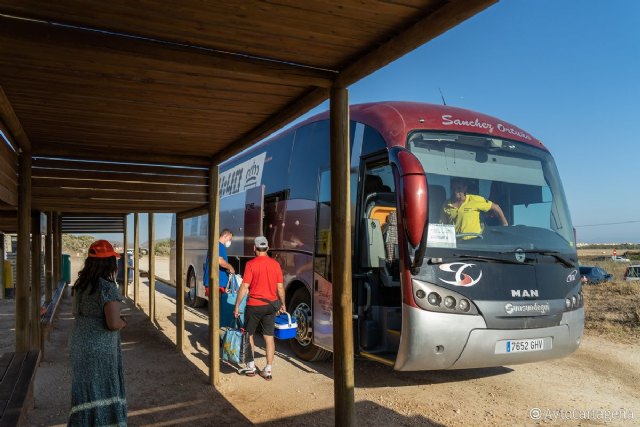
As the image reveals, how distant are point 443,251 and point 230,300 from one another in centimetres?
406

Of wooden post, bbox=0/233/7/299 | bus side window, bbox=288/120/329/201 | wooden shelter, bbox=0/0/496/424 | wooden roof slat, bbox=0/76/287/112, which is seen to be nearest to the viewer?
wooden shelter, bbox=0/0/496/424

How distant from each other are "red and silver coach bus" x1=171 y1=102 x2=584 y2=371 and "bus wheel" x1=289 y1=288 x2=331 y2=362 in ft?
0.08

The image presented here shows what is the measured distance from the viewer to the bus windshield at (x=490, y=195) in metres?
5.55

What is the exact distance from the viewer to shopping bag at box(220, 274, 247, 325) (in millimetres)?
8164

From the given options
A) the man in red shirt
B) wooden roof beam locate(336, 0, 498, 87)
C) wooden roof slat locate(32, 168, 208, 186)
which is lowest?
the man in red shirt

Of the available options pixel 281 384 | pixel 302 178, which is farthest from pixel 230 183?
pixel 281 384

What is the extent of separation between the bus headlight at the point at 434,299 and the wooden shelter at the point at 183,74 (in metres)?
1.99

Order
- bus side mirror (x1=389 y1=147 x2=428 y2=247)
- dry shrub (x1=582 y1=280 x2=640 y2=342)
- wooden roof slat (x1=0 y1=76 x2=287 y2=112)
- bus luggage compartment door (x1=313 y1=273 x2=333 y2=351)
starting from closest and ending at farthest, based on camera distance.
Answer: wooden roof slat (x1=0 y1=76 x2=287 y2=112)
bus side mirror (x1=389 y1=147 x2=428 y2=247)
bus luggage compartment door (x1=313 y1=273 x2=333 y2=351)
dry shrub (x1=582 y1=280 x2=640 y2=342)

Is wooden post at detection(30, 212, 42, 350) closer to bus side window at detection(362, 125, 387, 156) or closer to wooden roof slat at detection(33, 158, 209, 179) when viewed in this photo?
wooden roof slat at detection(33, 158, 209, 179)

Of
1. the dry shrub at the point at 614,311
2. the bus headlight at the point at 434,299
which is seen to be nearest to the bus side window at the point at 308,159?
the bus headlight at the point at 434,299

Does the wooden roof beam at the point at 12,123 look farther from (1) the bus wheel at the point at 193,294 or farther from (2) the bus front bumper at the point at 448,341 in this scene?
(1) the bus wheel at the point at 193,294

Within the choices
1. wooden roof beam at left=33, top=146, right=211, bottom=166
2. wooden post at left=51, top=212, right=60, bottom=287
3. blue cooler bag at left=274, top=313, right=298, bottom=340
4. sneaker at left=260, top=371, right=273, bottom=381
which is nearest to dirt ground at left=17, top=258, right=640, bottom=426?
sneaker at left=260, top=371, right=273, bottom=381

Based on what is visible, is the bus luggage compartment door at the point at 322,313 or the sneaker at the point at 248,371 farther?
the bus luggage compartment door at the point at 322,313

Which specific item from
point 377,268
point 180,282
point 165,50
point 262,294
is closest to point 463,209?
point 377,268
